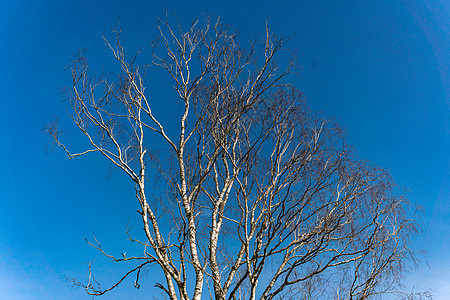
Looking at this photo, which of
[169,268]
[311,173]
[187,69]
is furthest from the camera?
[187,69]

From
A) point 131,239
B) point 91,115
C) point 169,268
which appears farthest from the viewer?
point 91,115

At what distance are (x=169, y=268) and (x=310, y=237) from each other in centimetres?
208

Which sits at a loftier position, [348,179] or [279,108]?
[279,108]

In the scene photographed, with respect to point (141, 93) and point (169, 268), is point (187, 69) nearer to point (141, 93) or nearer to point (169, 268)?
point (141, 93)

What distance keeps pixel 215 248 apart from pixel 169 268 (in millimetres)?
888

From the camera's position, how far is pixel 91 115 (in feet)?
20.4

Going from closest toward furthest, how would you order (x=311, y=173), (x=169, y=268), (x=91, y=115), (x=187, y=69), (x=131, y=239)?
(x=131, y=239)
(x=169, y=268)
(x=311, y=173)
(x=91, y=115)
(x=187, y=69)

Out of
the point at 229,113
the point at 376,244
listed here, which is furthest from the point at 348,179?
the point at 229,113

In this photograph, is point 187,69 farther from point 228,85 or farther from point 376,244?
point 376,244

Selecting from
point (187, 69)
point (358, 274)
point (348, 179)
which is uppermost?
point (187, 69)

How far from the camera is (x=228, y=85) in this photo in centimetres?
646

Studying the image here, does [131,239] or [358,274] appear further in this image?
[358,274]

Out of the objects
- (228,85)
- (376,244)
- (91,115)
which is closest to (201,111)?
(228,85)

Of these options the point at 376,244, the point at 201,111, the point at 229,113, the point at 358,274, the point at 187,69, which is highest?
the point at 187,69
